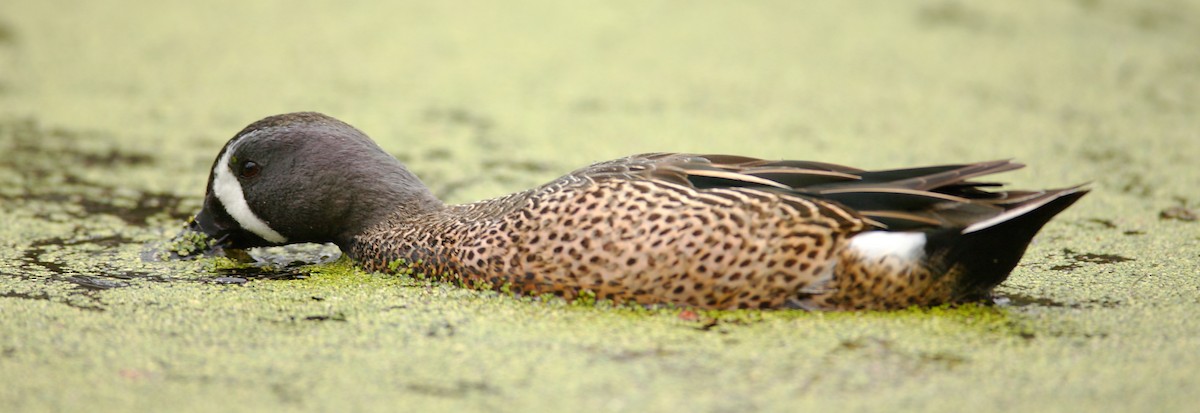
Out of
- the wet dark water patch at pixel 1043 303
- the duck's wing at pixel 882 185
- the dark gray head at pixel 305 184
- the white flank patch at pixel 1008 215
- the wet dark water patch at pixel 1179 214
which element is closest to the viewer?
the white flank patch at pixel 1008 215

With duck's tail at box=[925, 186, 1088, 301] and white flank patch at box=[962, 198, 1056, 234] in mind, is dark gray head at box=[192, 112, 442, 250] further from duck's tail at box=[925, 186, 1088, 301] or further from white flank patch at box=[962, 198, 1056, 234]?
white flank patch at box=[962, 198, 1056, 234]

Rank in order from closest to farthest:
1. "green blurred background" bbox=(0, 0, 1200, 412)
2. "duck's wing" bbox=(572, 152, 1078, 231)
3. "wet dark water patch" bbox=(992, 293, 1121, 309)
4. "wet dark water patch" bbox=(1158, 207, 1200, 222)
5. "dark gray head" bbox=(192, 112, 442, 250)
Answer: "green blurred background" bbox=(0, 0, 1200, 412)
"duck's wing" bbox=(572, 152, 1078, 231)
"wet dark water patch" bbox=(992, 293, 1121, 309)
"dark gray head" bbox=(192, 112, 442, 250)
"wet dark water patch" bbox=(1158, 207, 1200, 222)

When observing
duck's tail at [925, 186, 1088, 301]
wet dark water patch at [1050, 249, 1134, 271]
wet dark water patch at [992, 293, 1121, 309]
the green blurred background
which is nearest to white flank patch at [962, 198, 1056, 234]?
duck's tail at [925, 186, 1088, 301]

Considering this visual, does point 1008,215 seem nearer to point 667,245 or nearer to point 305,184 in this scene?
point 667,245

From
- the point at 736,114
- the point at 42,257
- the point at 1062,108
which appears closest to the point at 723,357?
the point at 42,257

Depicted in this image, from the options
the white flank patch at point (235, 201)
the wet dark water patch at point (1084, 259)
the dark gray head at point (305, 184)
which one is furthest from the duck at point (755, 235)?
the white flank patch at point (235, 201)

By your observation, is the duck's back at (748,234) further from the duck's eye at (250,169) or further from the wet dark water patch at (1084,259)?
the duck's eye at (250,169)

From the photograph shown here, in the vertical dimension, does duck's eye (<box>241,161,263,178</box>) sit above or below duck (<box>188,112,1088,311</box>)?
above

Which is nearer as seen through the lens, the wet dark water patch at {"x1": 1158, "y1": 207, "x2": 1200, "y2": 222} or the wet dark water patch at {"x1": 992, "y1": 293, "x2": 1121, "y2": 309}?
the wet dark water patch at {"x1": 992, "y1": 293, "x2": 1121, "y2": 309}
